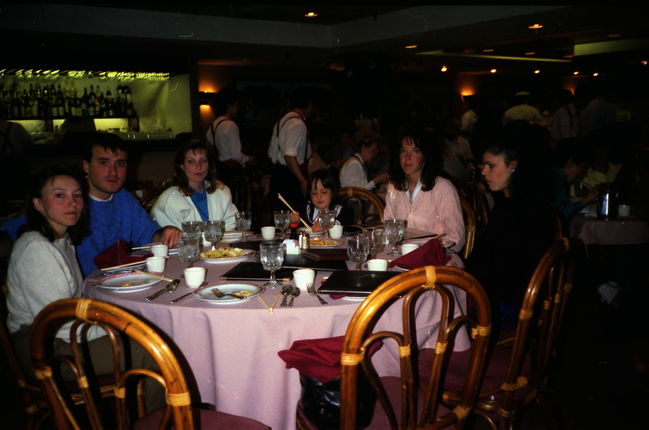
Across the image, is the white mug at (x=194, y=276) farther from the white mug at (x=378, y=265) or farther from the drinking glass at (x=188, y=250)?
the white mug at (x=378, y=265)

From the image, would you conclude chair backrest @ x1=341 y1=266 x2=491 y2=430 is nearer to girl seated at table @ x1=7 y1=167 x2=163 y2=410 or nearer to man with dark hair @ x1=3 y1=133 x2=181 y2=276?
girl seated at table @ x1=7 y1=167 x2=163 y2=410

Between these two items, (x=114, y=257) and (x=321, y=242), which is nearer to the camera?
(x=114, y=257)

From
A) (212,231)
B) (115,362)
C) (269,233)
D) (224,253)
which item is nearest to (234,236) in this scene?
(269,233)

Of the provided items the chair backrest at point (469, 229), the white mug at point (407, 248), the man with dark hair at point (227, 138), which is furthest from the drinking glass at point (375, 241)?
the man with dark hair at point (227, 138)

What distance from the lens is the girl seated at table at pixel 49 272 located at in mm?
1945

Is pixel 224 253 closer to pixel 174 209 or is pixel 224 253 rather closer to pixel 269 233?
pixel 269 233

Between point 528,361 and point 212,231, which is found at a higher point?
point 212,231

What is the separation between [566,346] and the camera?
3467 millimetres

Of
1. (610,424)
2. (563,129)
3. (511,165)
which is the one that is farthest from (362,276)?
(563,129)

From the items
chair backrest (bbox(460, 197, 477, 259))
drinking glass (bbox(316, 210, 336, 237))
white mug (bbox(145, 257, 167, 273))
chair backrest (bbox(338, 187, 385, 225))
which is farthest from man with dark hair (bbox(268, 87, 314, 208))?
white mug (bbox(145, 257, 167, 273))

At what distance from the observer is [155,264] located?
2.19 metres

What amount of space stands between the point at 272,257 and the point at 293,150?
3.94 meters

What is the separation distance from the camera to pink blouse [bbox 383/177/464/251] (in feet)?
10.4

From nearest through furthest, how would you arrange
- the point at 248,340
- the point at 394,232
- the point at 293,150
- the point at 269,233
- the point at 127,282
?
the point at 248,340
the point at 127,282
the point at 394,232
the point at 269,233
the point at 293,150
